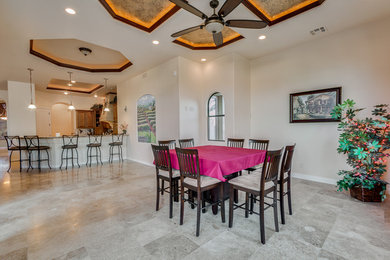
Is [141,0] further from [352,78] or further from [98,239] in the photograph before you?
[352,78]

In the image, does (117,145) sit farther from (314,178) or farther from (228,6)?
(314,178)

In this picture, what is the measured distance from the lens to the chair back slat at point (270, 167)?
190 centimetres

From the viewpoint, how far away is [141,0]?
2.79m

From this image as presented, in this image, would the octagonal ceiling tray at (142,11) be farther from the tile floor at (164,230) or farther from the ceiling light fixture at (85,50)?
the tile floor at (164,230)

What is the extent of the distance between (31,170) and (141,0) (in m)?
5.83

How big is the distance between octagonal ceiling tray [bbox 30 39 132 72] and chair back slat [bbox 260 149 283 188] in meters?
4.80

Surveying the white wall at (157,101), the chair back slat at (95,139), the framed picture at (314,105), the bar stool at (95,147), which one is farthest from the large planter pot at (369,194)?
the chair back slat at (95,139)

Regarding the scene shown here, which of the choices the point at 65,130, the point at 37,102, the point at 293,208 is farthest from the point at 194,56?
the point at 65,130

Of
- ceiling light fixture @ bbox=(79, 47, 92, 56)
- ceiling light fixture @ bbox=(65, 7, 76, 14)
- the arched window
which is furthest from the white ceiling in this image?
the arched window

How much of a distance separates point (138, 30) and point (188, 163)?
112 inches

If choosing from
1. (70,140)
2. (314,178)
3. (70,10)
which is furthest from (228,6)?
(70,140)

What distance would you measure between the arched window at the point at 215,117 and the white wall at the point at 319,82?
2.88 feet

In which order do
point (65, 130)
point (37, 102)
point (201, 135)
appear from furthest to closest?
1. point (65, 130)
2. point (37, 102)
3. point (201, 135)

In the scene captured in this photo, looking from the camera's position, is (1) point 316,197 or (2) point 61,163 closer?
(1) point 316,197
